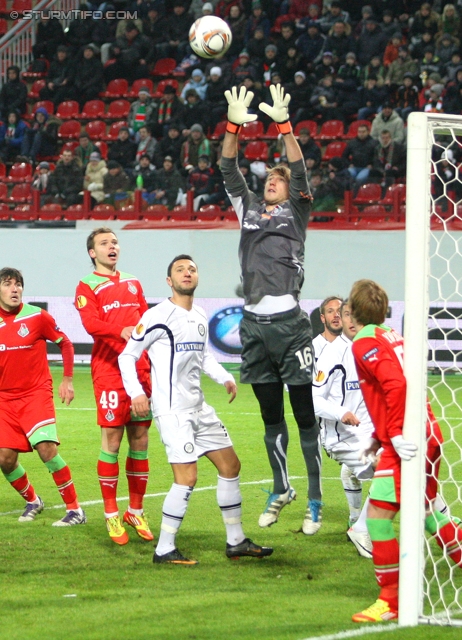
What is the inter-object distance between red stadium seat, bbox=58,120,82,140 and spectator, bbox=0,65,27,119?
3.75ft

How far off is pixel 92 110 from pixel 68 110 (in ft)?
1.74

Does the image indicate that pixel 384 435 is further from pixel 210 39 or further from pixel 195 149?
pixel 195 149

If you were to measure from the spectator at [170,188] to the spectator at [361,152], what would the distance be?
10.0 ft

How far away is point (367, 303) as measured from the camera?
4.84 m

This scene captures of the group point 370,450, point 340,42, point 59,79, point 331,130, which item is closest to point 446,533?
point 370,450

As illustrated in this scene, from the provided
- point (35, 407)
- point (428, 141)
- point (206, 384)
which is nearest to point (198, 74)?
point (206, 384)

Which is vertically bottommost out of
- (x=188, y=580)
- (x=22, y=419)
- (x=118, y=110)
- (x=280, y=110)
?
(x=188, y=580)

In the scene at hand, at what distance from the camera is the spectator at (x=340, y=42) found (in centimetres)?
1986

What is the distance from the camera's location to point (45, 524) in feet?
22.9

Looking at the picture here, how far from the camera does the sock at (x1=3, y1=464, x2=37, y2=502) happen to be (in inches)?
280

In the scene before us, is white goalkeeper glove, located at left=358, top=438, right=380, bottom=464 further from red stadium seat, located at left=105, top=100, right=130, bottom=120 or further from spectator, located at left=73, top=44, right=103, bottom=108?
spectator, located at left=73, top=44, right=103, bottom=108

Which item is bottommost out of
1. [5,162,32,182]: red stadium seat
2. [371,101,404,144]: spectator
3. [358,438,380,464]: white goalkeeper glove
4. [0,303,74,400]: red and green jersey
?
[358,438,380,464]: white goalkeeper glove

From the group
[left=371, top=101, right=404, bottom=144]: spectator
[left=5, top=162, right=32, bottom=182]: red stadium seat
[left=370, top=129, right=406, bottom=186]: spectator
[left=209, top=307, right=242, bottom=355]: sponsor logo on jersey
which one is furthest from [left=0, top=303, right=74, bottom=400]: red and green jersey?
[left=5, top=162, right=32, bottom=182]: red stadium seat

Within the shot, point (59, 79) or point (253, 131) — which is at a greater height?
point (59, 79)
